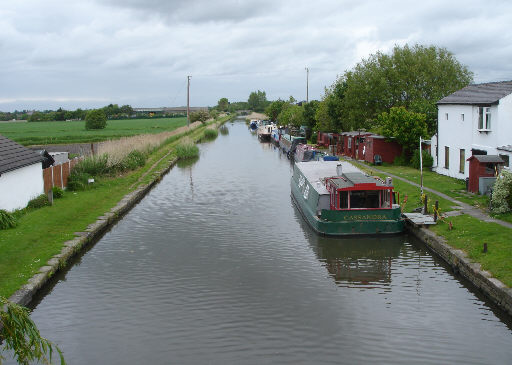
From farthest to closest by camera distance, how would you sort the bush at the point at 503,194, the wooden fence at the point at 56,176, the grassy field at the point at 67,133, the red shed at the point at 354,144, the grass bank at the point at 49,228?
1. the grassy field at the point at 67,133
2. the red shed at the point at 354,144
3. the wooden fence at the point at 56,176
4. the bush at the point at 503,194
5. the grass bank at the point at 49,228

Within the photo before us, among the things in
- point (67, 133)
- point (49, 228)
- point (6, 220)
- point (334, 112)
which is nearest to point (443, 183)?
point (49, 228)

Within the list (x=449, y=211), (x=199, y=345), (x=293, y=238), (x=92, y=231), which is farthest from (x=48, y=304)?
(x=449, y=211)

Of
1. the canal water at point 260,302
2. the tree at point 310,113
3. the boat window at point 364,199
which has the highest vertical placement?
the tree at point 310,113

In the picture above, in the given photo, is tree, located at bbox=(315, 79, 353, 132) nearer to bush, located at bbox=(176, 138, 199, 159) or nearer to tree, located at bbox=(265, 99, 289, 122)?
bush, located at bbox=(176, 138, 199, 159)

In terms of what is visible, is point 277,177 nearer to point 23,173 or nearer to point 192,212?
point 192,212

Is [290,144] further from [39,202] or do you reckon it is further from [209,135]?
[39,202]

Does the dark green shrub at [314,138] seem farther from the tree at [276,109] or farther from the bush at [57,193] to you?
the tree at [276,109]

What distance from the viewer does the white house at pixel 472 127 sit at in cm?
2212

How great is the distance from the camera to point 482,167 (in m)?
21.4

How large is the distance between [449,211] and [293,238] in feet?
18.1

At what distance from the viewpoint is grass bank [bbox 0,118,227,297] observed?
42.9 feet

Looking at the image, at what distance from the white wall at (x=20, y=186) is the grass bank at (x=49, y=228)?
68 cm

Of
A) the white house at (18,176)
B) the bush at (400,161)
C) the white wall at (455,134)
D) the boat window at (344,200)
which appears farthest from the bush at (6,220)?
the bush at (400,161)

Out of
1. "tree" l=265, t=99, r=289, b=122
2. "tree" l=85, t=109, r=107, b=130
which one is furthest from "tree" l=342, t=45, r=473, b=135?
"tree" l=265, t=99, r=289, b=122
